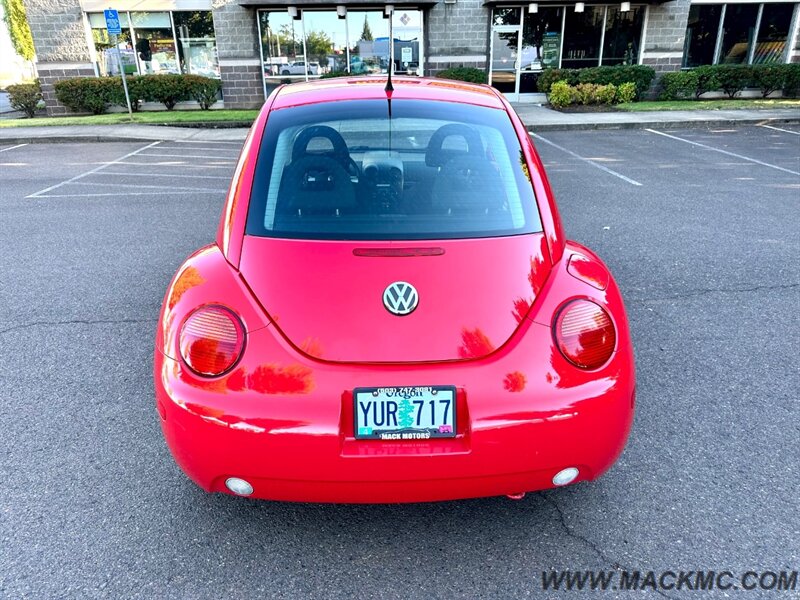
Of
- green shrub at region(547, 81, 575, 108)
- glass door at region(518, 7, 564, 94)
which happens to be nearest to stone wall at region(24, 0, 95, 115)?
glass door at region(518, 7, 564, 94)

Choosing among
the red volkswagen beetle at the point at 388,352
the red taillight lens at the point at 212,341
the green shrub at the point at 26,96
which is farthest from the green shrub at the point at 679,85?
the green shrub at the point at 26,96

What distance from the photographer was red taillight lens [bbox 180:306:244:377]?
6.38 feet

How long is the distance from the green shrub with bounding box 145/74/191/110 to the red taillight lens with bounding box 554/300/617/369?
18.5 m

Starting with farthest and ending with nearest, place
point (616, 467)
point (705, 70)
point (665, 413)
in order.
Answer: point (705, 70) → point (665, 413) → point (616, 467)

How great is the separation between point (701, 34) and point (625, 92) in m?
4.56

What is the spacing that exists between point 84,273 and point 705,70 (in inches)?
756

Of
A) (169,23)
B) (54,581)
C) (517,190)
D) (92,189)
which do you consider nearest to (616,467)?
(517,190)

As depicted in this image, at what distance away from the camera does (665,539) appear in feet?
7.37

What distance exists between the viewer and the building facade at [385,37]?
17953mm

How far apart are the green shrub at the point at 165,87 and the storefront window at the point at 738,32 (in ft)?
58.2

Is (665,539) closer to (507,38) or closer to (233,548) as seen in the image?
(233,548)

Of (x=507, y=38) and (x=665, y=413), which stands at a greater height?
(x=507, y=38)

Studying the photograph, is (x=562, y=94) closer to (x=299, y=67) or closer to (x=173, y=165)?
(x=299, y=67)

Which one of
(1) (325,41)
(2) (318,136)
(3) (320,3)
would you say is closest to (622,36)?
(1) (325,41)
